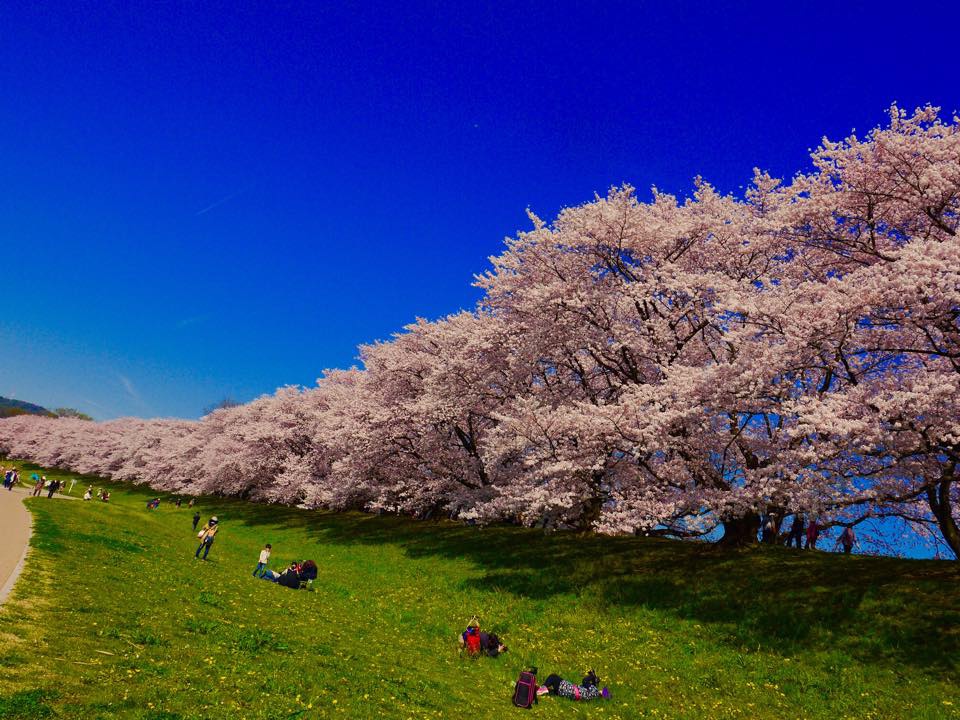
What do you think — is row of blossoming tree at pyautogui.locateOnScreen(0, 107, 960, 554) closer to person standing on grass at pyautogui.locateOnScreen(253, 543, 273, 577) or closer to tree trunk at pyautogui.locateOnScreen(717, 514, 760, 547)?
tree trunk at pyautogui.locateOnScreen(717, 514, 760, 547)

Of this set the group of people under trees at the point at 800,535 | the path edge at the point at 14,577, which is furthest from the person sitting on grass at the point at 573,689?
the group of people under trees at the point at 800,535

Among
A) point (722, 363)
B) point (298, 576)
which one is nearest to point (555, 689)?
point (722, 363)

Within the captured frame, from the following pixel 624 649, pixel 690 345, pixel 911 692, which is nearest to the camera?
pixel 911 692

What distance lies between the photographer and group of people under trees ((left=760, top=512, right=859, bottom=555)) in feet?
94.5

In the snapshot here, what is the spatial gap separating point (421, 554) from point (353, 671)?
20.1 m

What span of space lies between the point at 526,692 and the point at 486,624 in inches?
284

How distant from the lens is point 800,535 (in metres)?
30.3

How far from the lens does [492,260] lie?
33.2 metres

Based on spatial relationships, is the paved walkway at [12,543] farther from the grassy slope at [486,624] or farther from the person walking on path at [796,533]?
the person walking on path at [796,533]

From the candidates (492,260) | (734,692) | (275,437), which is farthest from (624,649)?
(275,437)

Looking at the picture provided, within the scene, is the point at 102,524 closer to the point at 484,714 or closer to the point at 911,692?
the point at 484,714

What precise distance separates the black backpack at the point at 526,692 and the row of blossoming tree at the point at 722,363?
335 inches

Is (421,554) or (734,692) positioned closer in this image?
(734,692)

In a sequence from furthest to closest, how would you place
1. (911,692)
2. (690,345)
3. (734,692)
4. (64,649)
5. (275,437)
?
1. (275,437)
2. (690,345)
3. (734,692)
4. (911,692)
5. (64,649)
